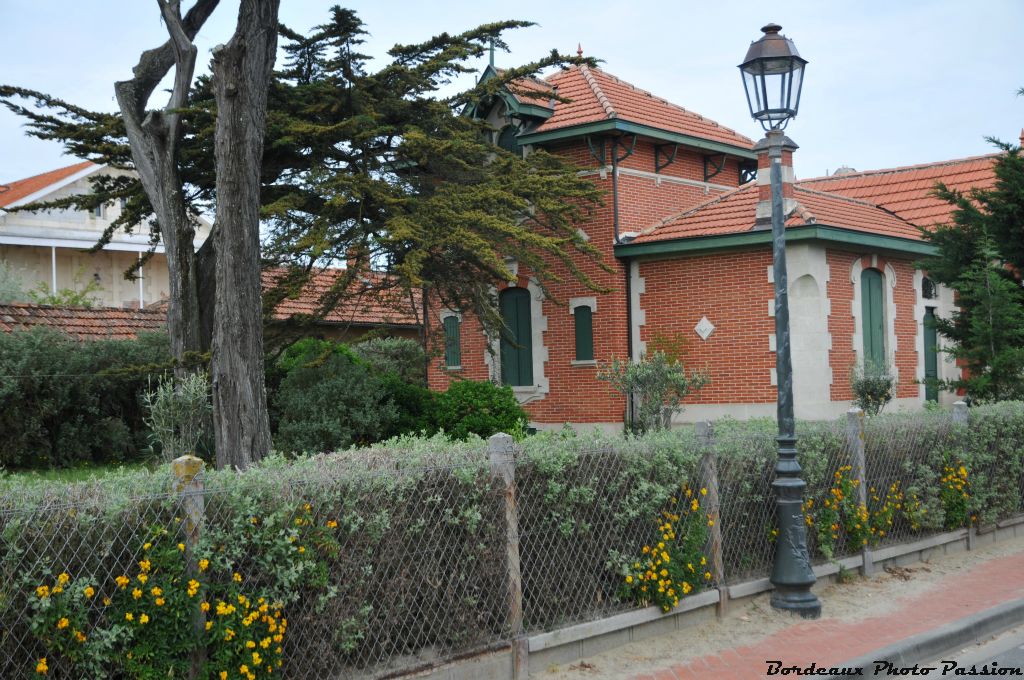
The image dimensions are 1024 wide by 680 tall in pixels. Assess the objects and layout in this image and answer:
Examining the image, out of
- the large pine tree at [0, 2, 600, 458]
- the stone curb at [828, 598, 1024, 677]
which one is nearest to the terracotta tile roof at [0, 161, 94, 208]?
the large pine tree at [0, 2, 600, 458]

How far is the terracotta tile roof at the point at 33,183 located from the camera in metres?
37.3

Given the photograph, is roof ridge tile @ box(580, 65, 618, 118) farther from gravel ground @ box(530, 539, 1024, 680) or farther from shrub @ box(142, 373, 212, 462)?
gravel ground @ box(530, 539, 1024, 680)

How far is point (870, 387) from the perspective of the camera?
60.7 feet

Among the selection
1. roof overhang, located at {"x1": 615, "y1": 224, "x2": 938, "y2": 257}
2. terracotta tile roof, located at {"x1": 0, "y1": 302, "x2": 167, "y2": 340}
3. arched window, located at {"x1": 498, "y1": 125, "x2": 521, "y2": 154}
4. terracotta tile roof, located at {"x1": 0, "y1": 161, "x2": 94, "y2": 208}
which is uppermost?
terracotta tile roof, located at {"x1": 0, "y1": 161, "x2": 94, "y2": 208}

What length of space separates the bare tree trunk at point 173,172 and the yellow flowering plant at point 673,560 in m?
10.2

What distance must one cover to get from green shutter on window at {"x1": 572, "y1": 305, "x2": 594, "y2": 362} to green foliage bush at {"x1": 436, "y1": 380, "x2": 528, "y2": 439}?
3496mm

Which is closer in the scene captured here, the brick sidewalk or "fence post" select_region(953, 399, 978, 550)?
the brick sidewalk

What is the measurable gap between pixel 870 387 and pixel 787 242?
3.21 metres

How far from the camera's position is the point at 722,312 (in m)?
19.5

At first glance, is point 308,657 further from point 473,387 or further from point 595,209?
point 595,209

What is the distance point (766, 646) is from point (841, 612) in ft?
4.56

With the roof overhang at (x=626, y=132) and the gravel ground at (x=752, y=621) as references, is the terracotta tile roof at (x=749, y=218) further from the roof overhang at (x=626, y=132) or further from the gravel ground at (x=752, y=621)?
the gravel ground at (x=752, y=621)

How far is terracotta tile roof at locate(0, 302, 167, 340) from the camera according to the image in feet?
60.3

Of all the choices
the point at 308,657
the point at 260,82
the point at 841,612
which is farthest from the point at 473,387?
the point at 308,657
